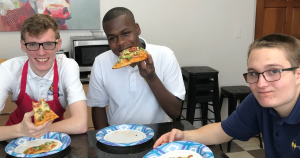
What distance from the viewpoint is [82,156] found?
132cm

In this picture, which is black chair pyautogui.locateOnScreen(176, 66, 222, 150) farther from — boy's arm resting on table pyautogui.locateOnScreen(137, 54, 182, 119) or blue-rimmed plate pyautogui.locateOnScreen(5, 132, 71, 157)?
blue-rimmed plate pyautogui.locateOnScreen(5, 132, 71, 157)

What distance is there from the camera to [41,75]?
6.31 feet

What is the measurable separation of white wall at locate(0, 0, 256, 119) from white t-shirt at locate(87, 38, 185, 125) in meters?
1.78

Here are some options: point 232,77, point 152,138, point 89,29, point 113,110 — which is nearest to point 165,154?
point 152,138

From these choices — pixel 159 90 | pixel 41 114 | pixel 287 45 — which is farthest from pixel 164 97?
pixel 287 45

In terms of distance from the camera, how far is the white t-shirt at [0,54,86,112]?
184cm

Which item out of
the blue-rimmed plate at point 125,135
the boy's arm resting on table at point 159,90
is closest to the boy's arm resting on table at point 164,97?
the boy's arm resting on table at point 159,90

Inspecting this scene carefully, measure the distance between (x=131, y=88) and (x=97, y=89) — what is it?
28cm

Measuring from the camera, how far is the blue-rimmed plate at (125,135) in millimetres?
1427

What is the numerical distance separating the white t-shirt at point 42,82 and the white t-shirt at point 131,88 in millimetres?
233

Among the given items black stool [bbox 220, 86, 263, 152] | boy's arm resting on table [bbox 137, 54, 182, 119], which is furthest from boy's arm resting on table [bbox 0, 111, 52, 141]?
black stool [bbox 220, 86, 263, 152]

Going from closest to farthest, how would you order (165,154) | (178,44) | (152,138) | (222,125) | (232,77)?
(165,154) → (152,138) → (222,125) → (178,44) → (232,77)

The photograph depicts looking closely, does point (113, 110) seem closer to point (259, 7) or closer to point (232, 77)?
point (232, 77)

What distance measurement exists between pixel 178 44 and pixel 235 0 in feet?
3.79
